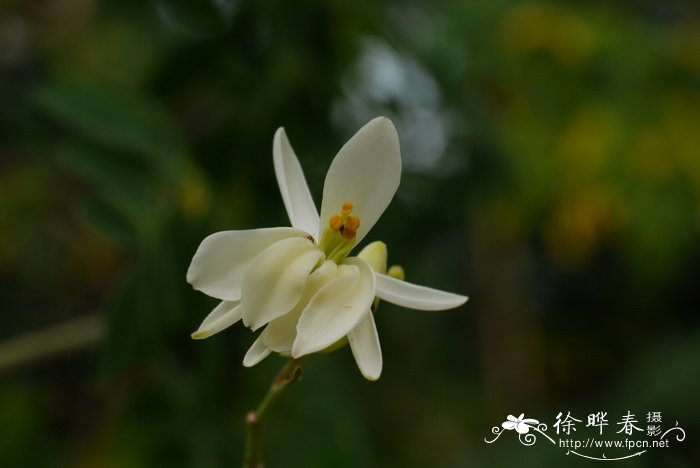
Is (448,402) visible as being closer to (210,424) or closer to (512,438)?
(512,438)

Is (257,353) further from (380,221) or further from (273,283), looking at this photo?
(380,221)

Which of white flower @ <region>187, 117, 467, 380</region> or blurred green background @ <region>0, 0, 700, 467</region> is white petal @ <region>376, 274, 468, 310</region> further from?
blurred green background @ <region>0, 0, 700, 467</region>

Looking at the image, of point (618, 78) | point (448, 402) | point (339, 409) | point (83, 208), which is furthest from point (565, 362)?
point (83, 208)

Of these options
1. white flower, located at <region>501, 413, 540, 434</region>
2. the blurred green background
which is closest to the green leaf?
the blurred green background

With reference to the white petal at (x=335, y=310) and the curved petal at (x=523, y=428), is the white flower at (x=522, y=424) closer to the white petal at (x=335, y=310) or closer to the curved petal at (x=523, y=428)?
the curved petal at (x=523, y=428)

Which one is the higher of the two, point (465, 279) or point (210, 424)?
point (465, 279)

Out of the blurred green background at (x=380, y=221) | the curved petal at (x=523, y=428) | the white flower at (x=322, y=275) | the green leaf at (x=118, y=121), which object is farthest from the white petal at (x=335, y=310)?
the green leaf at (x=118, y=121)

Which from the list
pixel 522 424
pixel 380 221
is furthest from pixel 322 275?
pixel 380 221
